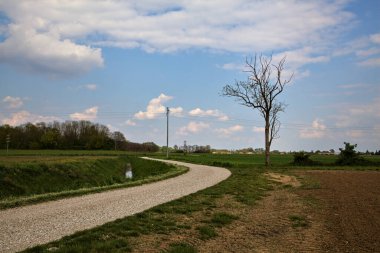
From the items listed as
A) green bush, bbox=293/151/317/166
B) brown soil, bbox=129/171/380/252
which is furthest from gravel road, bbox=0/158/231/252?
green bush, bbox=293/151/317/166

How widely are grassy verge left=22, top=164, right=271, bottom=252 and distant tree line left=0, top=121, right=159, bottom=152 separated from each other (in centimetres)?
11331

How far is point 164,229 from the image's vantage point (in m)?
10.5

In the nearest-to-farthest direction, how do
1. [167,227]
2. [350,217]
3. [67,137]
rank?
[167,227] < [350,217] < [67,137]

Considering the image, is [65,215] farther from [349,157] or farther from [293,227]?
[349,157]

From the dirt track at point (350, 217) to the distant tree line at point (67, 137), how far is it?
112m

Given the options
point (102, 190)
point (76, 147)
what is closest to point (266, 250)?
point (102, 190)

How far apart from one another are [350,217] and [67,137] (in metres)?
128

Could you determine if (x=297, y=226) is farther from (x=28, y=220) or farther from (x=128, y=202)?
(x=28, y=220)

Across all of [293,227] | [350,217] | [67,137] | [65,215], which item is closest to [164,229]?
[65,215]

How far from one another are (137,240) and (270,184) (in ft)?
55.2

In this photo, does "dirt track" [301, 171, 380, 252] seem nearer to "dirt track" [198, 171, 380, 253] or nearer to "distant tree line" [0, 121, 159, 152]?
"dirt track" [198, 171, 380, 253]

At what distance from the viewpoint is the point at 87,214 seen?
12547 millimetres

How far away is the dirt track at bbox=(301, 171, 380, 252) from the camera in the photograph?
985 cm

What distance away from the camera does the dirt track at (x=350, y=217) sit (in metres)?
9.85
